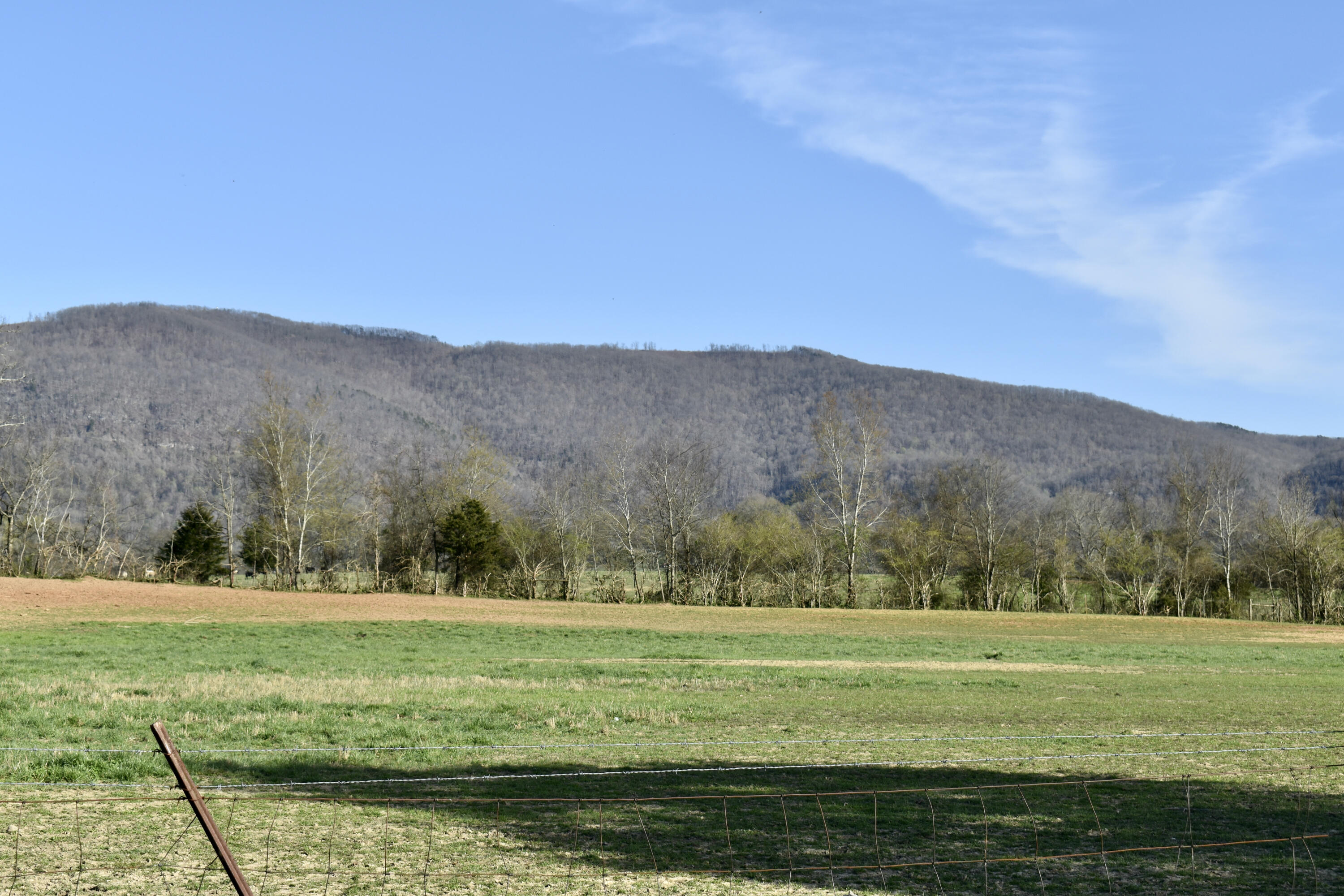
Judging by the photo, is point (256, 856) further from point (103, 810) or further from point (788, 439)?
point (788, 439)

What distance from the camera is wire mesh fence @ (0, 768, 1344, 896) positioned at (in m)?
7.16

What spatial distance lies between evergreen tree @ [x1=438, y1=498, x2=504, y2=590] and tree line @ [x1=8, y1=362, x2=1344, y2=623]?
12 centimetres

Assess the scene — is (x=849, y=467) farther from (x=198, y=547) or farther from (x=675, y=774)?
(x=675, y=774)

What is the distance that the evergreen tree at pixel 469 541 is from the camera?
63500 mm

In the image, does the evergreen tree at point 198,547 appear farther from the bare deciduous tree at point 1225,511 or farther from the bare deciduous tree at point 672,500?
the bare deciduous tree at point 1225,511

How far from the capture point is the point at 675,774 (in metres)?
11.5

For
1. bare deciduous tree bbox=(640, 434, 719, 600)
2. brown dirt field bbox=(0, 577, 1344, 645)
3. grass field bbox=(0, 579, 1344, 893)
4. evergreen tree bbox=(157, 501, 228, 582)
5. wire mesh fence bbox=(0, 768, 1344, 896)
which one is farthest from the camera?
bare deciduous tree bbox=(640, 434, 719, 600)

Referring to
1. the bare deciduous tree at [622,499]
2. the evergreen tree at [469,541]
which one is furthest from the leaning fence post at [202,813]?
A: the bare deciduous tree at [622,499]

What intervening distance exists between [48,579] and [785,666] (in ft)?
114

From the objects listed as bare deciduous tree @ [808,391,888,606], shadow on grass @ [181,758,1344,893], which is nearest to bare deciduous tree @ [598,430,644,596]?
bare deciduous tree @ [808,391,888,606]

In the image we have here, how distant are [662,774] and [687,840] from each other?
2.94 m

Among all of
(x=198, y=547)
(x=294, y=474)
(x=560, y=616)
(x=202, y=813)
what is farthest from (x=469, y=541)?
(x=202, y=813)

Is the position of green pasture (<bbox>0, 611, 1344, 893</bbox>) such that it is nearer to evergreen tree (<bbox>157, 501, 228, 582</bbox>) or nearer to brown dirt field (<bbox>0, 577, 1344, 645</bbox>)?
brown dirt field (<bbox>0, 577, 1344, 645</bbox>)

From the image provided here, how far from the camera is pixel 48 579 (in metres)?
43.8
